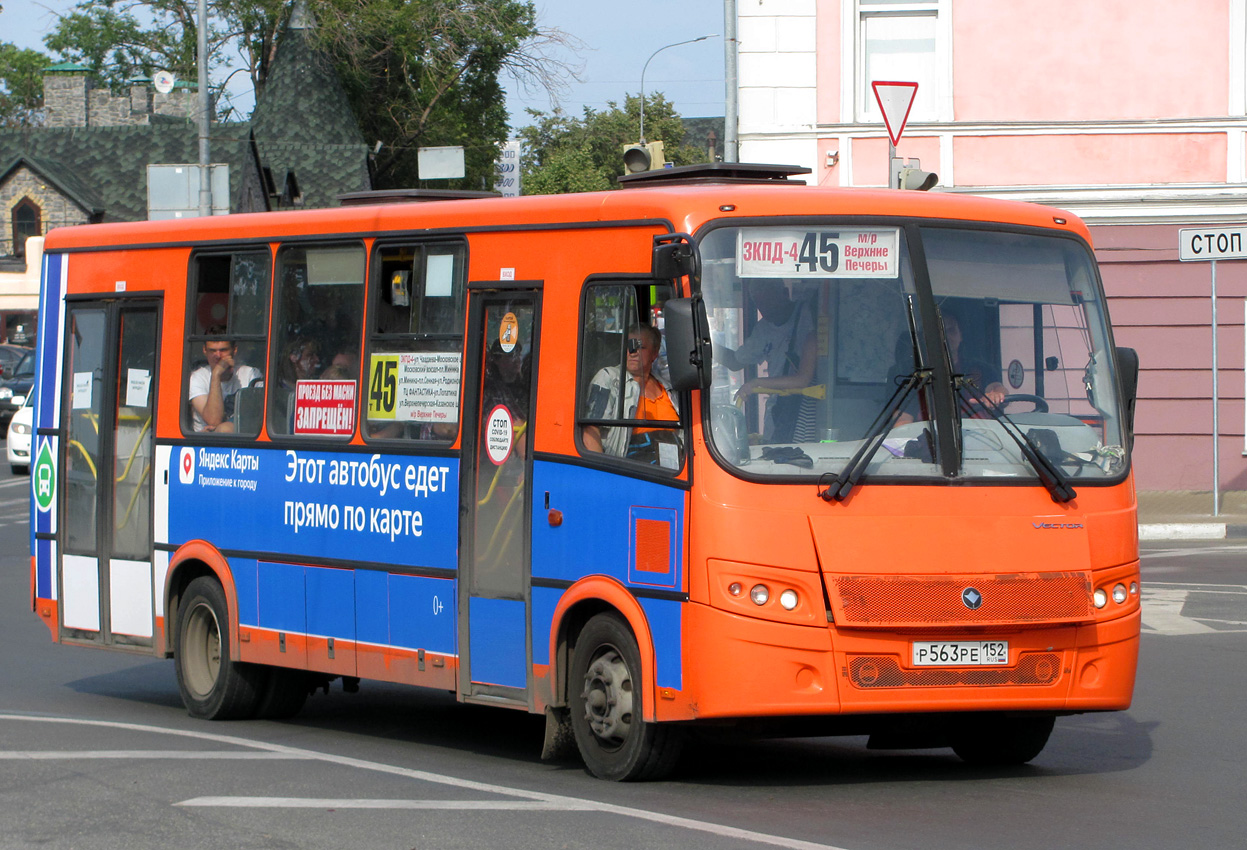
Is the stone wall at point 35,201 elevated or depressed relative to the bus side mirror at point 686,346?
elevated

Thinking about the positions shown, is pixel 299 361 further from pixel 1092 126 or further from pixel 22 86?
pixel 22 86

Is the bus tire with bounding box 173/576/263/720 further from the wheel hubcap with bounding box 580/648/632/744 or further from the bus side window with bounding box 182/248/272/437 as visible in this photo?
the wheel hubcap with bounding box 580/648/632/744

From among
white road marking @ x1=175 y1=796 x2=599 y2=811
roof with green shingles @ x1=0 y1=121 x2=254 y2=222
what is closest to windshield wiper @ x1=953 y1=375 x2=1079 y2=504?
white road marking @ x1=175 y1=796 x2=599 y2=811

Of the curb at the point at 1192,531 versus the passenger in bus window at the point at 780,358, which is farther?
the curb at the point at 1192,531

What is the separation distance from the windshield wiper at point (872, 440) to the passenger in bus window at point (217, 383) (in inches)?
173

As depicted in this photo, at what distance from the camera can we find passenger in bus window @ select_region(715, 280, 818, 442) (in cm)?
796

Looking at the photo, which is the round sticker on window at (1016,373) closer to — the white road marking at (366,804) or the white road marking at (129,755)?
the white road marking at (366,804)

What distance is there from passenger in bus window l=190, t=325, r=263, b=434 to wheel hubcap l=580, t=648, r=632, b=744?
3.54 metres

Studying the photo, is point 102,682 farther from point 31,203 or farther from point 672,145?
point 672,145

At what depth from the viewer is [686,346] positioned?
7.77m

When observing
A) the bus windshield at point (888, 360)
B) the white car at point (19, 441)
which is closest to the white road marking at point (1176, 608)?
the bus windshield at point (888, 360)

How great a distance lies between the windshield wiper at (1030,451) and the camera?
26.6ft

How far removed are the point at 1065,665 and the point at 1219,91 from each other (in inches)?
686

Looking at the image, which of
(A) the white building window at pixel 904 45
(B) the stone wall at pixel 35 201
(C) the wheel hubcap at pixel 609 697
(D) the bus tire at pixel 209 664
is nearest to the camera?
(C) the wheel hubcap at pixel 609 697
